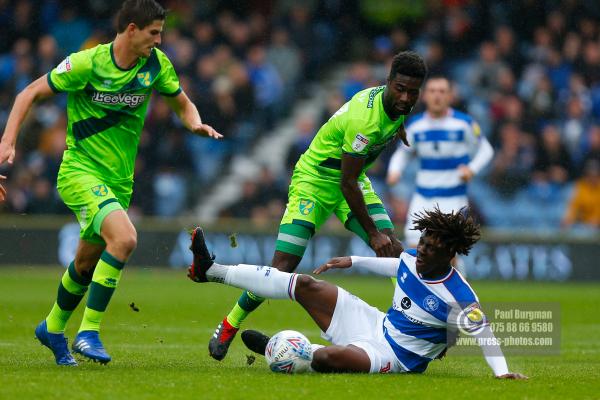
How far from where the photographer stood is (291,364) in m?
7.26

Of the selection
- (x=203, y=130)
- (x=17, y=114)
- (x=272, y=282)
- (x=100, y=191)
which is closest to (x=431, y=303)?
(x=272, y=282)

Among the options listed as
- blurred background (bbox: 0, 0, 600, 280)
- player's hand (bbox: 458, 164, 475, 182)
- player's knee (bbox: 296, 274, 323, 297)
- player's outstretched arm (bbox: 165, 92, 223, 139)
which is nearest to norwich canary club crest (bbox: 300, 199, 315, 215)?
player's outstretched arm (bbox: 165, 92, 223, 139)

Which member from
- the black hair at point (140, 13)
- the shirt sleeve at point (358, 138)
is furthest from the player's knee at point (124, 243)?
the shirt sleeve at point (358, 138)

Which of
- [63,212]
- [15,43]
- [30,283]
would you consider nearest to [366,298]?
[30,283]

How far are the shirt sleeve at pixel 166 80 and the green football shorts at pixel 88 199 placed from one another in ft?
2.78

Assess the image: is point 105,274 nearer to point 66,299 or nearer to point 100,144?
point 66,299

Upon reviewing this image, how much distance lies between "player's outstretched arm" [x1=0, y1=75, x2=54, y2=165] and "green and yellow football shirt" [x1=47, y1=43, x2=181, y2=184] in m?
0.08

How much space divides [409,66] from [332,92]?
46.2ft

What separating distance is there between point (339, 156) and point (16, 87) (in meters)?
12.1

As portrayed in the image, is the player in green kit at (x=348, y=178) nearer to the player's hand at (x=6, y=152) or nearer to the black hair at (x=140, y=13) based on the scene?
the black hair at (x=140, y=13)

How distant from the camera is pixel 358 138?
26.9ft

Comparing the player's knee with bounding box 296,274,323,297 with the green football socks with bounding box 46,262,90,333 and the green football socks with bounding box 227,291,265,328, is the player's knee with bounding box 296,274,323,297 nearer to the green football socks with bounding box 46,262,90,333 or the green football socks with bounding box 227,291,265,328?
the green football socks with bounding box 227,291,265,328

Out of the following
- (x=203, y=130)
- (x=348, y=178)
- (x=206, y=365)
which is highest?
(x=203, y=130)

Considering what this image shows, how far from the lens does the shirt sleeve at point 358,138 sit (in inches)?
322
